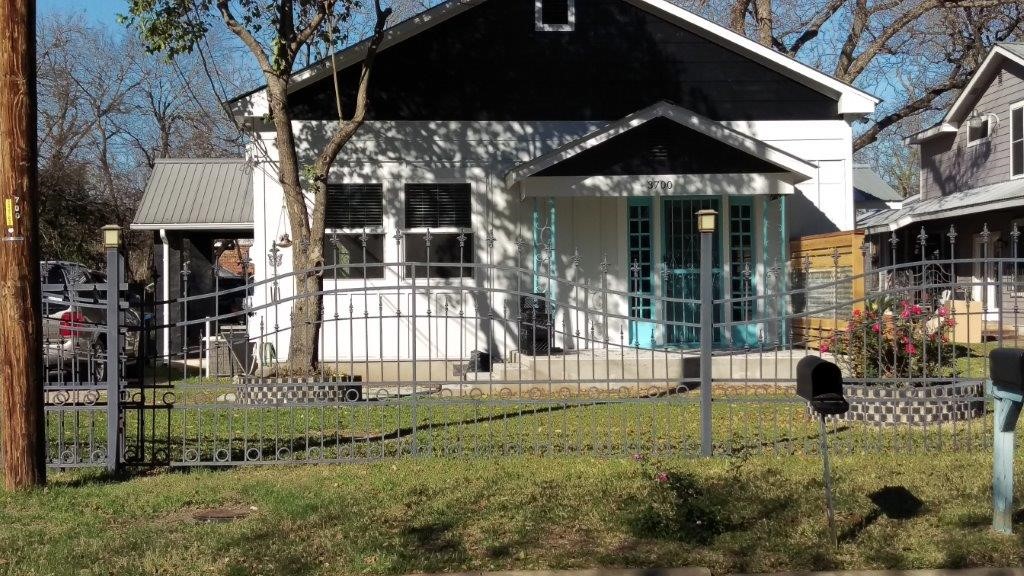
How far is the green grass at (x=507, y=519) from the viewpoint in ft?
18.6

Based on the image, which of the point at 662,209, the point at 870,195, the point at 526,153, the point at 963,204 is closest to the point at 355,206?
the point at 526,153

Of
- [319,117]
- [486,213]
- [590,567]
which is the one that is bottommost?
[590,567]

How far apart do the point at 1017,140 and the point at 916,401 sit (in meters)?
14.5

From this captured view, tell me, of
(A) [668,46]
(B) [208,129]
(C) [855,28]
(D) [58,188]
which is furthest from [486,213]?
(B) [208,129]

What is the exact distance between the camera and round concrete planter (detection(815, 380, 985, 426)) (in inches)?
336

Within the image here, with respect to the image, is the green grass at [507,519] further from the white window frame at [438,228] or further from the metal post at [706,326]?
the white window frame at [438,228]

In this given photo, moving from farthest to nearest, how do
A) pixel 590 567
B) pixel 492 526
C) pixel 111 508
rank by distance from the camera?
pixel 111 508, pixel 492 526, pixel 590 567

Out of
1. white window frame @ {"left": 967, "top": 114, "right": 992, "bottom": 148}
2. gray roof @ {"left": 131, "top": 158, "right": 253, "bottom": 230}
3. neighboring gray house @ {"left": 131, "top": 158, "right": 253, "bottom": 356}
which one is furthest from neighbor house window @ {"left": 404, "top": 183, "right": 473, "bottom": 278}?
white window frame @ {"left": 967, "top": 114, "right": 992, "bottom": 148}

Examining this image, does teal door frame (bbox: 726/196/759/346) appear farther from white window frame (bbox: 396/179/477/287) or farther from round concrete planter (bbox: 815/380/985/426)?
round concrete planter (bbox: 815/380/985/426)

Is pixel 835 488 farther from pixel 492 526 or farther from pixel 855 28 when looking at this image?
pixel 855 28

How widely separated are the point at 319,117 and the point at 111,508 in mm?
8343

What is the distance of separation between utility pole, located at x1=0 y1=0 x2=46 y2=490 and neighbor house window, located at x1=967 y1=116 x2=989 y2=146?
67.1ft

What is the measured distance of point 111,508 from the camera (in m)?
6.87

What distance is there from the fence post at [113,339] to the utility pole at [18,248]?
A: 0.63m
